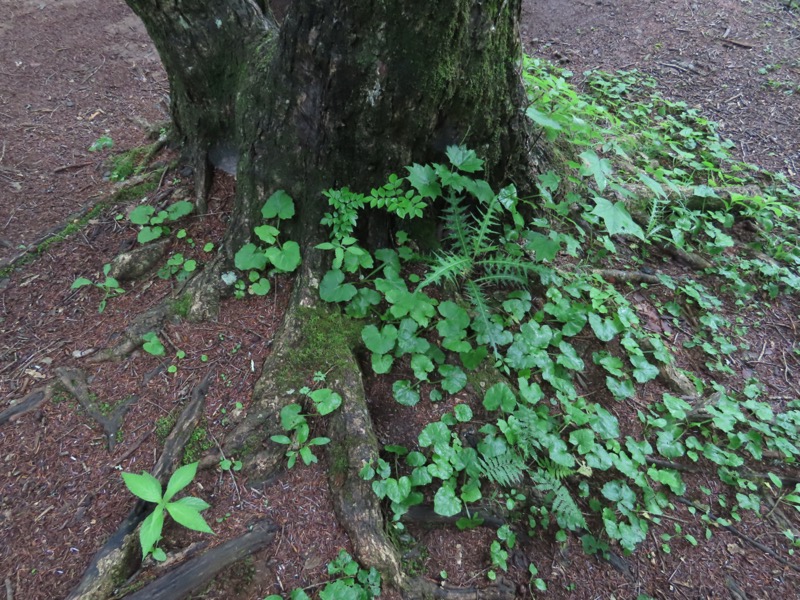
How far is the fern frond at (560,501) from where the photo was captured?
2.27m

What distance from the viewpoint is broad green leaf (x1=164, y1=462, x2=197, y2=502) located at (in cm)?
192

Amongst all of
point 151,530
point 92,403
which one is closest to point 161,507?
point 151,530

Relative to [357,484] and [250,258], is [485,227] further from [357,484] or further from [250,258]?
[357,484]

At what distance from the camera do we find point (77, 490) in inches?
86.4

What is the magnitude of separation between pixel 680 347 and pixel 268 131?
3.01 meters

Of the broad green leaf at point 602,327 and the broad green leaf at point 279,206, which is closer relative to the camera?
the broad green leaf at point 279,206

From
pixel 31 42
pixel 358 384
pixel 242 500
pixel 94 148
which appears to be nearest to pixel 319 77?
pixel 358 384

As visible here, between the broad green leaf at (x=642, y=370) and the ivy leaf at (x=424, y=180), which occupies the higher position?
the ivy leaf at (x=424, y=180)

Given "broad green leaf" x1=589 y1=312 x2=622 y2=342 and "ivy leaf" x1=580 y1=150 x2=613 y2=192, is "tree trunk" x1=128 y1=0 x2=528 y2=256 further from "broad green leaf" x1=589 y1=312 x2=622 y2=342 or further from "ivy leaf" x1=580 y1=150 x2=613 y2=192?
"broad green leaf" x1=589 y1=312 x2=622 y2=342

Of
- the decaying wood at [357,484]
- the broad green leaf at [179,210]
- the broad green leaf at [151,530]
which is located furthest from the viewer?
the broad green leaf at [179,210]

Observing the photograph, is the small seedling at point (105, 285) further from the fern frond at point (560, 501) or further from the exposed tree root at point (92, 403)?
Answer: the fern frond at point (560, 501)

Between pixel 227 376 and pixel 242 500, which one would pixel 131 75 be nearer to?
pixel 227 376

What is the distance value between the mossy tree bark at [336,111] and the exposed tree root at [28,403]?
92 cm

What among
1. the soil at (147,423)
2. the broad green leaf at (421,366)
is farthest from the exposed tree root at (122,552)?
the broad green leaf at (421,366)
